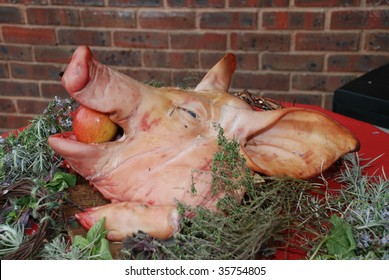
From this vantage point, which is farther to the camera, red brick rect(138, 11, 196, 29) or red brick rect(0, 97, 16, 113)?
red brick rect(0, 97, 16, 113)

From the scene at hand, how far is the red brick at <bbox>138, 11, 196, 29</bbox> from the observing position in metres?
2.37

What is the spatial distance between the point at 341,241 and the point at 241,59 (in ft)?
4.98

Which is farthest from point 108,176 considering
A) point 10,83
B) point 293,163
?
point 10,83

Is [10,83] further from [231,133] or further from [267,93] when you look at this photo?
[231,133]

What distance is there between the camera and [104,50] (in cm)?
250

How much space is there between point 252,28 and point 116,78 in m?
1.36

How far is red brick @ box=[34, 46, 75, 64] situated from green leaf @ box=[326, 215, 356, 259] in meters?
1.84

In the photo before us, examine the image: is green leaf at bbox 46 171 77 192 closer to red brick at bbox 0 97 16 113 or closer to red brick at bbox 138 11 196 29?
red brick at bbox 138 11 196 29

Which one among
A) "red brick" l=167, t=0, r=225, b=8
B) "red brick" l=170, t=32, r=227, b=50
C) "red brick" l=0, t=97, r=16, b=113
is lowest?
"red brick" l=0, t=97, r=16, b=113

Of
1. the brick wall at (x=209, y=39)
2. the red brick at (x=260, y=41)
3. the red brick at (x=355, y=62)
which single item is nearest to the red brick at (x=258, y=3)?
the brick wall at (x=209, y=39)

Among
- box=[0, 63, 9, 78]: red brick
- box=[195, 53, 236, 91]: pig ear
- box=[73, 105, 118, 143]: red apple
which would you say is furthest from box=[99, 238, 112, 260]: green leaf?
box=[0, 63, 9, 78]: red brick

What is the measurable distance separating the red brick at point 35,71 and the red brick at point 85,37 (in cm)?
17

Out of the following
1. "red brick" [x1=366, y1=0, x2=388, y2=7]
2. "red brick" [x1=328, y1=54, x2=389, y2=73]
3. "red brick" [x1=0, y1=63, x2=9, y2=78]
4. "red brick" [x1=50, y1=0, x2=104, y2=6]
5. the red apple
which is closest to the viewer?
the red apple

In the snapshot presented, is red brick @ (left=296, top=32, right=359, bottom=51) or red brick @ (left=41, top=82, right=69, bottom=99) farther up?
red brick @ (left=296, top=32, right=359, bottom=51)
